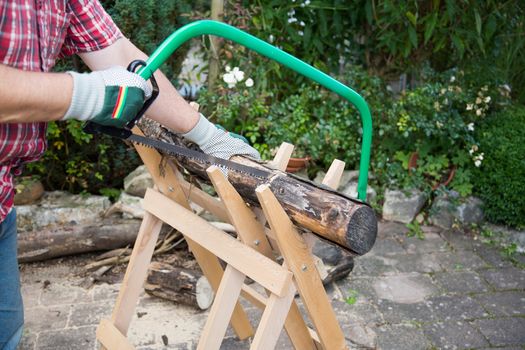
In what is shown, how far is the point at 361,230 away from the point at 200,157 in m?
0.63

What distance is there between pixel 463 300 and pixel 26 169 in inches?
127

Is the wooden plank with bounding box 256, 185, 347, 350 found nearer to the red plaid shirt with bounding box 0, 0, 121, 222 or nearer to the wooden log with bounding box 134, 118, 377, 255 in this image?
the wooden log with bounding box 134, 118, 377, 255

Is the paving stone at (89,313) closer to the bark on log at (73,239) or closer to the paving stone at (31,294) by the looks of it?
the paving stone at (31,294)

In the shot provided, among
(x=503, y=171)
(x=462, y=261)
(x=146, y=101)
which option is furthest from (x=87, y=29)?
(x=503, y=171)

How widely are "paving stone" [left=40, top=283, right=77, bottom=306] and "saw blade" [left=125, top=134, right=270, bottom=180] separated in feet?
5.38

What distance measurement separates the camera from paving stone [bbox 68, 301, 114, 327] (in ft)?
9.98

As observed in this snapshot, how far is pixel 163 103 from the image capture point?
196 centimetres

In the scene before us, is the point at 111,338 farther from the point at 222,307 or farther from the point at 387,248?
the point at 387,248

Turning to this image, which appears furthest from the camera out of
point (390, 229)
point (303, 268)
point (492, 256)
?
point (390, 229)

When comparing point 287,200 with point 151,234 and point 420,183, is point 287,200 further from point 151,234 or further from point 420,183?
point 420,183

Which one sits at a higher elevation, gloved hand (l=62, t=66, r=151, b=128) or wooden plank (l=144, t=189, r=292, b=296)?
gloved hand (l=62, t=66, r=151, b=128)

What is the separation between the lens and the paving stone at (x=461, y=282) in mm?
3439

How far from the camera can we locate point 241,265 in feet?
6.37

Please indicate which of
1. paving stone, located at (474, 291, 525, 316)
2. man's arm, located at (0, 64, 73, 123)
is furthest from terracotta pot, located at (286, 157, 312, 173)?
man's arm, located at (0, 64, 73, 123)
